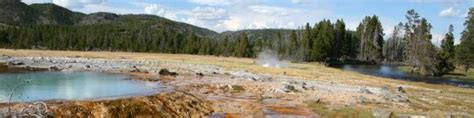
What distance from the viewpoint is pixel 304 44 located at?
13350 cm

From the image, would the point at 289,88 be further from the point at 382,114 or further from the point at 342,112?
the point at 382,114

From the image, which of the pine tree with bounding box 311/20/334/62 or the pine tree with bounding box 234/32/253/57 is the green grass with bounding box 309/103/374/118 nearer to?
the pine tree with bounding box 311/20/334/62

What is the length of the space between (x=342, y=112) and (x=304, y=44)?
101 m

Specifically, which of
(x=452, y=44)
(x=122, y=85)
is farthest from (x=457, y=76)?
(x=122, y=85)

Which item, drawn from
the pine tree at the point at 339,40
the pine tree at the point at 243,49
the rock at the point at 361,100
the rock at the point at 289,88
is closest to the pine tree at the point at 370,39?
the pine tree at the point at 339,40

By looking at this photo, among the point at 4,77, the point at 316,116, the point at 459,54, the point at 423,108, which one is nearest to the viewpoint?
the point at 316,116

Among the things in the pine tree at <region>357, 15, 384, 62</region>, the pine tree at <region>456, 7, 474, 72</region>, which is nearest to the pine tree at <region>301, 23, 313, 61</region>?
the pine tree at <region>456, 7, 474, 72</region>

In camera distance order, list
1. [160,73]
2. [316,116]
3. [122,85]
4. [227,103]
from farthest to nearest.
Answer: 1. [160,73]
2. [122,85]
3. [227,103]
4. [316,116]

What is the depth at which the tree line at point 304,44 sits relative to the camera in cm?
12221

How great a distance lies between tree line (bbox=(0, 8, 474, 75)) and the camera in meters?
122

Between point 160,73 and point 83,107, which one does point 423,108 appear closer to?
point 83,107

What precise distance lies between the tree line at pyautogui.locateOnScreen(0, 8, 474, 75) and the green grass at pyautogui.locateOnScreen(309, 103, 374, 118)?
250ft

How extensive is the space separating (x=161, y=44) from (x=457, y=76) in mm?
95981

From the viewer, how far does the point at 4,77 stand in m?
47.1
